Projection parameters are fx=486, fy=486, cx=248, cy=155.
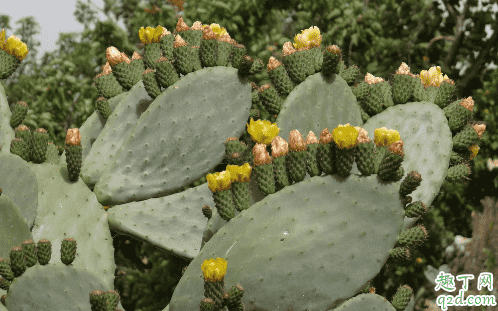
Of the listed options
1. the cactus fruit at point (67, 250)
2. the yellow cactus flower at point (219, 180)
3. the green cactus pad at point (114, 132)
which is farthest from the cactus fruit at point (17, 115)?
the yellow cactus flower at point (219, 180)

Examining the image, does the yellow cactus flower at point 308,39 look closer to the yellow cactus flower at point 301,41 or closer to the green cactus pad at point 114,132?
the yellow cactus flower at point 301,41

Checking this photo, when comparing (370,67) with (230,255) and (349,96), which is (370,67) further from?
(230,255)

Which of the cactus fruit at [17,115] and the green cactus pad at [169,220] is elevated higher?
the cactus fruit at [17,115]

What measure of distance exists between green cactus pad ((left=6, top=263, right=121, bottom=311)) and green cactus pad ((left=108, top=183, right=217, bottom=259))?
284 mm

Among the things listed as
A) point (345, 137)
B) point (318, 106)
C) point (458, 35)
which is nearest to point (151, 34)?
point (318, 106)

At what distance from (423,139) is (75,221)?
1571mm

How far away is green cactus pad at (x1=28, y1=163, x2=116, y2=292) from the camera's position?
6.75ft

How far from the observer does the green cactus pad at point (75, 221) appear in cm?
206

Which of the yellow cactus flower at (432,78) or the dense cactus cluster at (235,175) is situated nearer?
the dense cactus cluster at (235,175)

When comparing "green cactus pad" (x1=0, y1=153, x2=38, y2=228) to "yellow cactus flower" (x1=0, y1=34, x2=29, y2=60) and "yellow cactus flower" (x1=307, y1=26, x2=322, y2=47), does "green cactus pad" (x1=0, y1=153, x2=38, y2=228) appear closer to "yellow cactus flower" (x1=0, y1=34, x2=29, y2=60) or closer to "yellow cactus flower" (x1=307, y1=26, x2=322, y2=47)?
"yellow cactus flower" (x1=0, y1=34, x2=29, y2=60)

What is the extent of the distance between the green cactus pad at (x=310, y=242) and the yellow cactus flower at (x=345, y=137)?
0.14 meters

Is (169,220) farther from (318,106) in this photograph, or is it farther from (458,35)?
(458,35)

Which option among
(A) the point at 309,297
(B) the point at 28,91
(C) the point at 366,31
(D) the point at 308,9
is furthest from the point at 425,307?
(B) the point at 28,91

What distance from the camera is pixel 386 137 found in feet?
5.75
